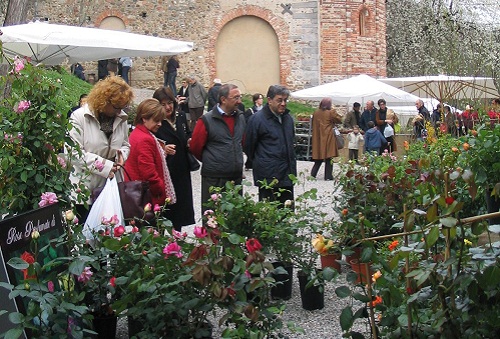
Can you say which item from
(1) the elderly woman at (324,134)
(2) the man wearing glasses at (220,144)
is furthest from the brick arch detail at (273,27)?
(2) the man wearing glasses at (220,144)

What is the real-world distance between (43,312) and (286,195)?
14.6 feet

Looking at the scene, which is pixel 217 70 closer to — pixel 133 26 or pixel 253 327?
pixel 133 26

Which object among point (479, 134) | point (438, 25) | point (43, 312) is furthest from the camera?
point (438, 25)

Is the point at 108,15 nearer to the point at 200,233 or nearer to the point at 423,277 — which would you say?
the point at 200,233

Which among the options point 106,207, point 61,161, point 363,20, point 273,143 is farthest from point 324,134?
point 363,20

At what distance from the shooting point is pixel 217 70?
1106 inches

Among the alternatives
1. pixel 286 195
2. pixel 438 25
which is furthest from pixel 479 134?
pixel 438 25

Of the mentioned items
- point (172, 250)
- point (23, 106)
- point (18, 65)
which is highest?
point (18, 65)

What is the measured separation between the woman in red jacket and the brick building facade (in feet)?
69.4

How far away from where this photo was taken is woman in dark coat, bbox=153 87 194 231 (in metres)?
7.46

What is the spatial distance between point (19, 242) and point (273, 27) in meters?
24.3

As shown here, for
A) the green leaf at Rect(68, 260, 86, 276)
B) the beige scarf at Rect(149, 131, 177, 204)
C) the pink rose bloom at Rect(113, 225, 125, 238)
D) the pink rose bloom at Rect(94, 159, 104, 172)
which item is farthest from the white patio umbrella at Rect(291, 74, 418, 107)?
the green leaf at Rect(68, 260, 86, 276)

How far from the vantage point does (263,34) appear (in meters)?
27.9

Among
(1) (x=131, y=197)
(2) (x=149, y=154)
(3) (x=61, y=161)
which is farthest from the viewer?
(2) (x=149, y=154)
